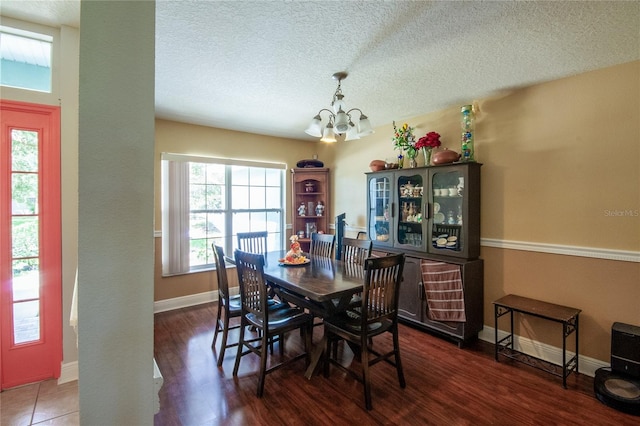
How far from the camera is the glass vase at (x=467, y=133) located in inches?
121

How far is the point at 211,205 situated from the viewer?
4.35 metres

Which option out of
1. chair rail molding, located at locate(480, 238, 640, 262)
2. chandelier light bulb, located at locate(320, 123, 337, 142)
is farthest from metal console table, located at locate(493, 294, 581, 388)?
chandelier light bulb, located at locate(320, 123, 337, 142)

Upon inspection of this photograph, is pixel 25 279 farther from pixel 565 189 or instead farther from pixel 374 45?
pixel 565 189

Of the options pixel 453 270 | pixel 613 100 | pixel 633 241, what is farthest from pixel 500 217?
pixel 613 100

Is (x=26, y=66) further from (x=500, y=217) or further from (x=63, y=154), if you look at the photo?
(x=500, y=217)

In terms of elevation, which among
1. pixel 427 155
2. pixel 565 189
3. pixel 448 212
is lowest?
pixel 448 212

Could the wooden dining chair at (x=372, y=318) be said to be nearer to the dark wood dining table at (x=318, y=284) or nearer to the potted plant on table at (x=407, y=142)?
the dark wood dining table at (x=318, y=284)

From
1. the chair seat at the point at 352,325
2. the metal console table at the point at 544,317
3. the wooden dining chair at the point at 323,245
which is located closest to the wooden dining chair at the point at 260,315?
the chair seat at the point at 352,325

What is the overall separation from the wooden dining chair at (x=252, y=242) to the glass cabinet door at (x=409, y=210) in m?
1.70

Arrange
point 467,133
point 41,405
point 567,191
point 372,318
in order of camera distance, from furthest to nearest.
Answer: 1. point 467,133
2. point 567,191
3. point 372,318
4. point 41,405

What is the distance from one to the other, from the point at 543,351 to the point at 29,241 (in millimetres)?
4410

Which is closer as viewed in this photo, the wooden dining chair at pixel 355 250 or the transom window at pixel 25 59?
the transom window at pixel 25 59

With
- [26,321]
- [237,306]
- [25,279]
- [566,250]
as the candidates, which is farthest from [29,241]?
[566,250]

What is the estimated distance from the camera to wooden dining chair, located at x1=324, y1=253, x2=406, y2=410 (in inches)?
82.7
